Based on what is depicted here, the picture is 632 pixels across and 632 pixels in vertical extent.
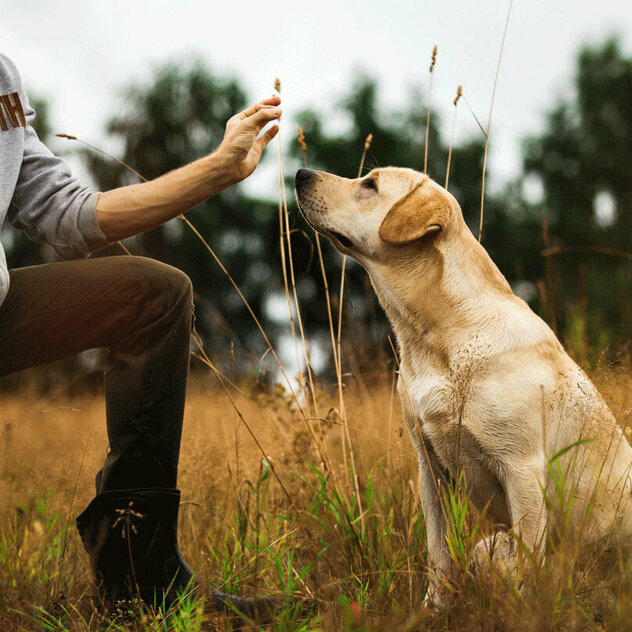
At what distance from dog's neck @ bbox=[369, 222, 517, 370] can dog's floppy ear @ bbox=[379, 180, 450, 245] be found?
92 millimetres

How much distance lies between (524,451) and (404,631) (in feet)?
3.14

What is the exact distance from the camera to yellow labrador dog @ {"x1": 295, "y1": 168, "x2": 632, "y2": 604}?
8.05ft

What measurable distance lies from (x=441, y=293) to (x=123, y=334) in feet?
3.84

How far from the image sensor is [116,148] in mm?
17812

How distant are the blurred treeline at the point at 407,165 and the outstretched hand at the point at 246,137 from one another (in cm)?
1460

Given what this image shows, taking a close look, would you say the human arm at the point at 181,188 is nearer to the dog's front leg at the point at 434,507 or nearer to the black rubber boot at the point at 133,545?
the black rubber boot at the point at 133,545

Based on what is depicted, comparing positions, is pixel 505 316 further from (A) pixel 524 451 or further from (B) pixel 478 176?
(B) pixel 478 176

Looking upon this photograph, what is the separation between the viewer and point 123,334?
2.38m

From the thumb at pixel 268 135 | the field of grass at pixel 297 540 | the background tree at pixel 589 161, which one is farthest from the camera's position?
the background tree at pixel 589 161

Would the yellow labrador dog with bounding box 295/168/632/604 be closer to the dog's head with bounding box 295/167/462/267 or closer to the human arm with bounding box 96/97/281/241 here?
the dog's head with bounding box 295/167/462/267

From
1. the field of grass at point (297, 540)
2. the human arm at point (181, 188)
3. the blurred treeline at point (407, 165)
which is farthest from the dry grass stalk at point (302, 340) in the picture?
the blurred treeline at point (407, 165)

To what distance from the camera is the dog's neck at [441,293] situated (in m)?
2.70

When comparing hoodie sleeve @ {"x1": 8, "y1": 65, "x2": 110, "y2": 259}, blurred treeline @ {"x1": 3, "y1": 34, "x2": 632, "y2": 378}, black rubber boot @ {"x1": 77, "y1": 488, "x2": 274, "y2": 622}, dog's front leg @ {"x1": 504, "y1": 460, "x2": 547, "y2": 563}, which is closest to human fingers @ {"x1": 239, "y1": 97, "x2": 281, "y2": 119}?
hoodie sleeve @ {"x1": 8, "y1": 65, "x2": 110, "y2": 259}

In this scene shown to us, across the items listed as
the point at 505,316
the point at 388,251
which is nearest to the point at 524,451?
the point at 505,316
